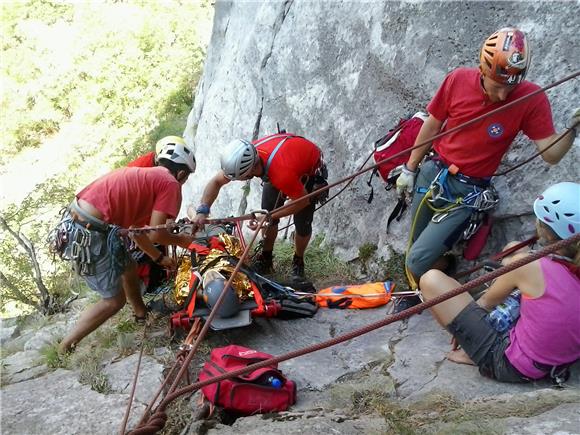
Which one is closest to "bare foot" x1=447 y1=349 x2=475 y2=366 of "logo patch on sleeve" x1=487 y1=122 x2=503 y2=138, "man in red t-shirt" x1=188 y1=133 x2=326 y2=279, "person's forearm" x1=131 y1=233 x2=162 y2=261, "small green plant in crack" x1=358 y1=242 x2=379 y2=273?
"logo patch on sleeve" x1=487 y1=122 x2=503 y2=138

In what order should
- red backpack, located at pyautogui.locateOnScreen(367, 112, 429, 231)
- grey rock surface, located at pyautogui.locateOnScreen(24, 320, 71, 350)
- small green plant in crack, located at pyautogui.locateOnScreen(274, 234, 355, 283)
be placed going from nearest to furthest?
red backpack, located at pyautogui.locateOnScreen(367, 112, 429, 231) < grey rock surface, located at pyautogui.locateOnScreen(24, 320, 71, 350) < small green plant in crack, located at pyautogui.locateOnScreen(274, 234, 355, 283)

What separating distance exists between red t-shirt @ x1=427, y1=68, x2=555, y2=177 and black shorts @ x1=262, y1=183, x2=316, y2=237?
5.09 ft

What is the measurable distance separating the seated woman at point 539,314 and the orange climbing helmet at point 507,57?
815mm

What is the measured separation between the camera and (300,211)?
489 centimetres

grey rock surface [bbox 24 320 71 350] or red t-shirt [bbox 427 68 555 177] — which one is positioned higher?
red t-shirt [bbox 427 68 555 177]

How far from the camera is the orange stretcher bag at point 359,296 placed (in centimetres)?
444

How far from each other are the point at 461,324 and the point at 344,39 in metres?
4.20

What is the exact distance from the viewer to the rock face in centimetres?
400

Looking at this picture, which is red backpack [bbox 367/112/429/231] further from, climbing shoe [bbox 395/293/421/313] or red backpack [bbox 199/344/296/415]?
red backpack [bbox 199/344/296/415]

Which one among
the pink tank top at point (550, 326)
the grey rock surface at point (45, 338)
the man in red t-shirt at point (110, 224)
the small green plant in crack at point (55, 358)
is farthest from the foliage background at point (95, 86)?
the pink tank top at point (550, 326)

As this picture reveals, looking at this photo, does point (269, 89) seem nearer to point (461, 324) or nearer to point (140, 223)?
point (140, 223)

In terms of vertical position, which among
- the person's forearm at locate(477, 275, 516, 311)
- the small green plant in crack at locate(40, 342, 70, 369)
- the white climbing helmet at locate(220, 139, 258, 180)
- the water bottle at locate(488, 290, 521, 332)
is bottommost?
the small green plant in crack at locate(40, 342, 70, 369)

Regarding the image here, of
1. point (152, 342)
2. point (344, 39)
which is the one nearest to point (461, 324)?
point (152, 342)

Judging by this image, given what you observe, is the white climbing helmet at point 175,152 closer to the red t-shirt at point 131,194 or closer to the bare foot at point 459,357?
the red t-shirt at point 131,194
